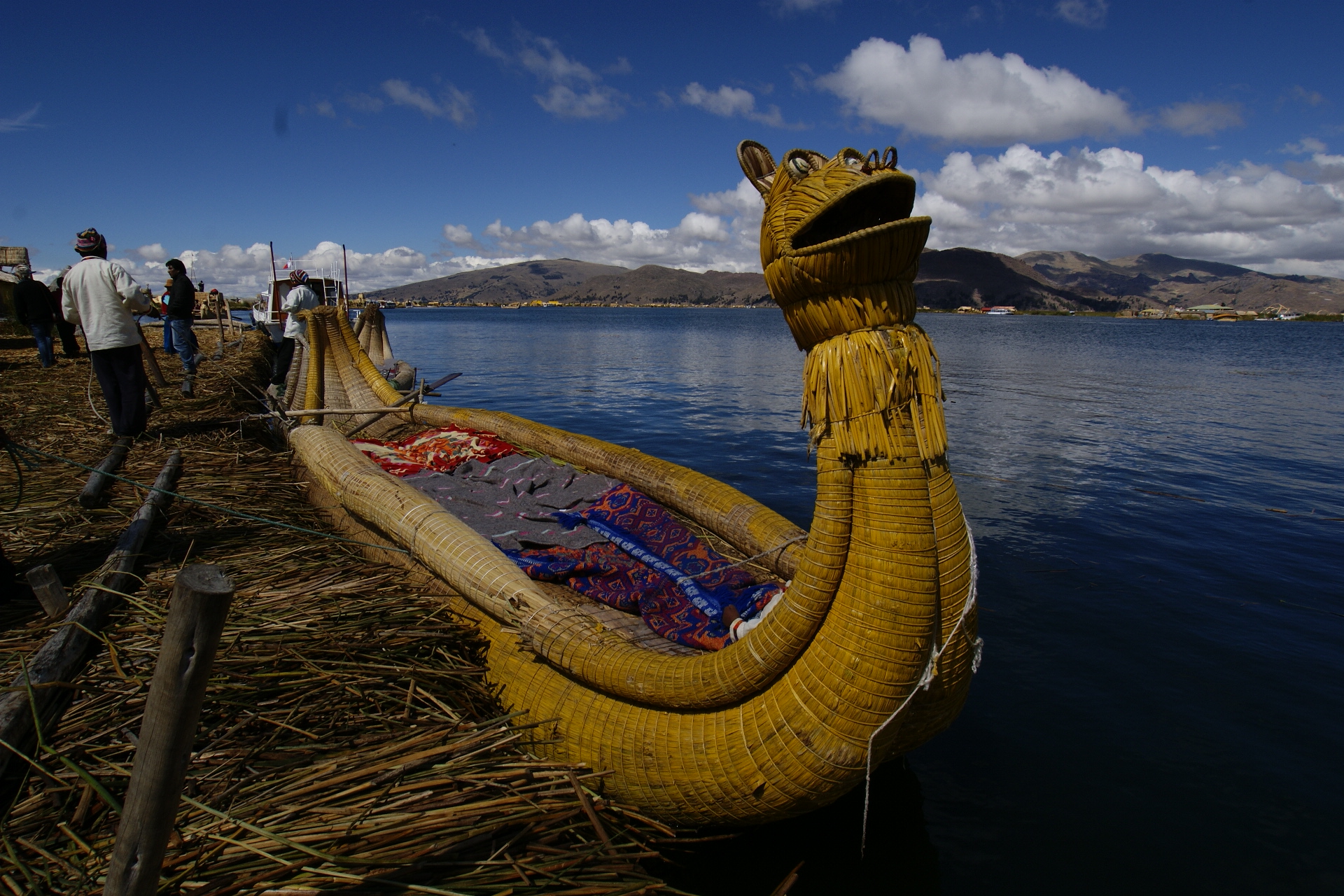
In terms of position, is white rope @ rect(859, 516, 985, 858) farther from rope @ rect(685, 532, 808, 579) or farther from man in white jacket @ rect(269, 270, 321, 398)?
man in white jacket @ rect(269, 270, 321, 398)

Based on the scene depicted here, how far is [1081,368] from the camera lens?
26.1 meters

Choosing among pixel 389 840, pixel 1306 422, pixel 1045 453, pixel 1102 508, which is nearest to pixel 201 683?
pixel 389 840

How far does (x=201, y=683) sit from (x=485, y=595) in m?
1.74

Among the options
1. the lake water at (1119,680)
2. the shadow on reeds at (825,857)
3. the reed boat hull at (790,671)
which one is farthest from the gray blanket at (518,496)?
the lake water at (1119,680)

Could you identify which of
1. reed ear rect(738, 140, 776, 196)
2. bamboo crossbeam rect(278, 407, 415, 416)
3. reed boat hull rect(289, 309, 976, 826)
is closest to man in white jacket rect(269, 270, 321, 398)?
bamboo crossbeam rect(278, 407, 415, 416)

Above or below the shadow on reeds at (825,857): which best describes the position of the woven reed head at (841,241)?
above

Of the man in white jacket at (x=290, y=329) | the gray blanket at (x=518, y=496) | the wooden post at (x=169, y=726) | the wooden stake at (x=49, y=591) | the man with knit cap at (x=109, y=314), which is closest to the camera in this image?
the wooden post at (x=169, y=726)

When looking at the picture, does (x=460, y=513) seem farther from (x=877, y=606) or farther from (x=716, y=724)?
(x=877, y=606)

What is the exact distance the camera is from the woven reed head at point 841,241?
6.22 ft

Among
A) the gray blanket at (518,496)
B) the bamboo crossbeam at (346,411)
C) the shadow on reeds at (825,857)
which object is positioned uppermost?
the bamboo crossbeam at (346,411)

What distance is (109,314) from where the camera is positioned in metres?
5.68

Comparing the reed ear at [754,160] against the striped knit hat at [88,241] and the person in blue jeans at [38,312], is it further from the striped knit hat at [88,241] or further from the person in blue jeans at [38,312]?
the person in blue jeans at [38,312]

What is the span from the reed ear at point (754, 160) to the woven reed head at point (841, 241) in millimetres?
139

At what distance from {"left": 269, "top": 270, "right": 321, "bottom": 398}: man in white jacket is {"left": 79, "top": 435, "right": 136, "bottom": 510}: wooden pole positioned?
3733 millimetres
